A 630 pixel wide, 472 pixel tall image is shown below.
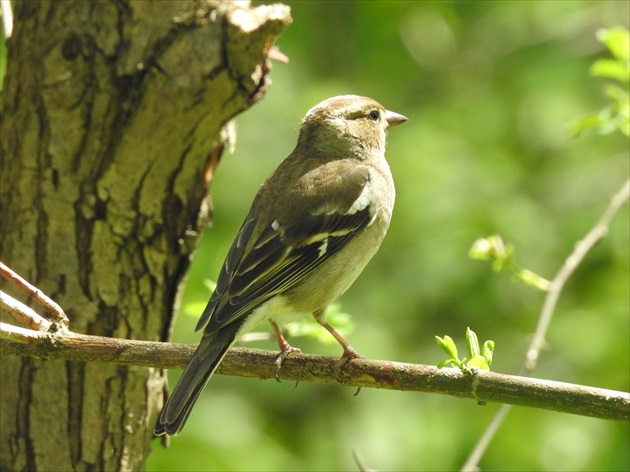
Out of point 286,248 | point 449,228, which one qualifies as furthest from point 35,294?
point 449,228

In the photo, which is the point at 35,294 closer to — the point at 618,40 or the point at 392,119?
the point at 392,119

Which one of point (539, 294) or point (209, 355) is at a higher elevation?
point (539, 294)

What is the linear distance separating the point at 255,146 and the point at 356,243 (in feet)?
8.83

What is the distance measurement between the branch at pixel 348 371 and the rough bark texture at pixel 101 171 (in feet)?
2.20

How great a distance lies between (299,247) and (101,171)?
97 centimetres

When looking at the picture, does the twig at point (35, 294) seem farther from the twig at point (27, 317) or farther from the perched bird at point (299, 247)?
the perched bird at point (299, 247)

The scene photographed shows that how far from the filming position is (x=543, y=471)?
493 centimetres

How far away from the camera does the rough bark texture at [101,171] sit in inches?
144

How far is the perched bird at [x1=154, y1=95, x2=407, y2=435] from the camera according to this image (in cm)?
375

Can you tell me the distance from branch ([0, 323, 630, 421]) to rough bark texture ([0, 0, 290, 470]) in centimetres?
67

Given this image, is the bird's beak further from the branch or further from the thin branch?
the branch

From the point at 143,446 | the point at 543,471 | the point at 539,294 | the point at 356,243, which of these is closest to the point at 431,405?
the point at 543,471

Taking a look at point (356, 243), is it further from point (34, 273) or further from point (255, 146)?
point (255, 146)

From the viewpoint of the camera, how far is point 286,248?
402cm
